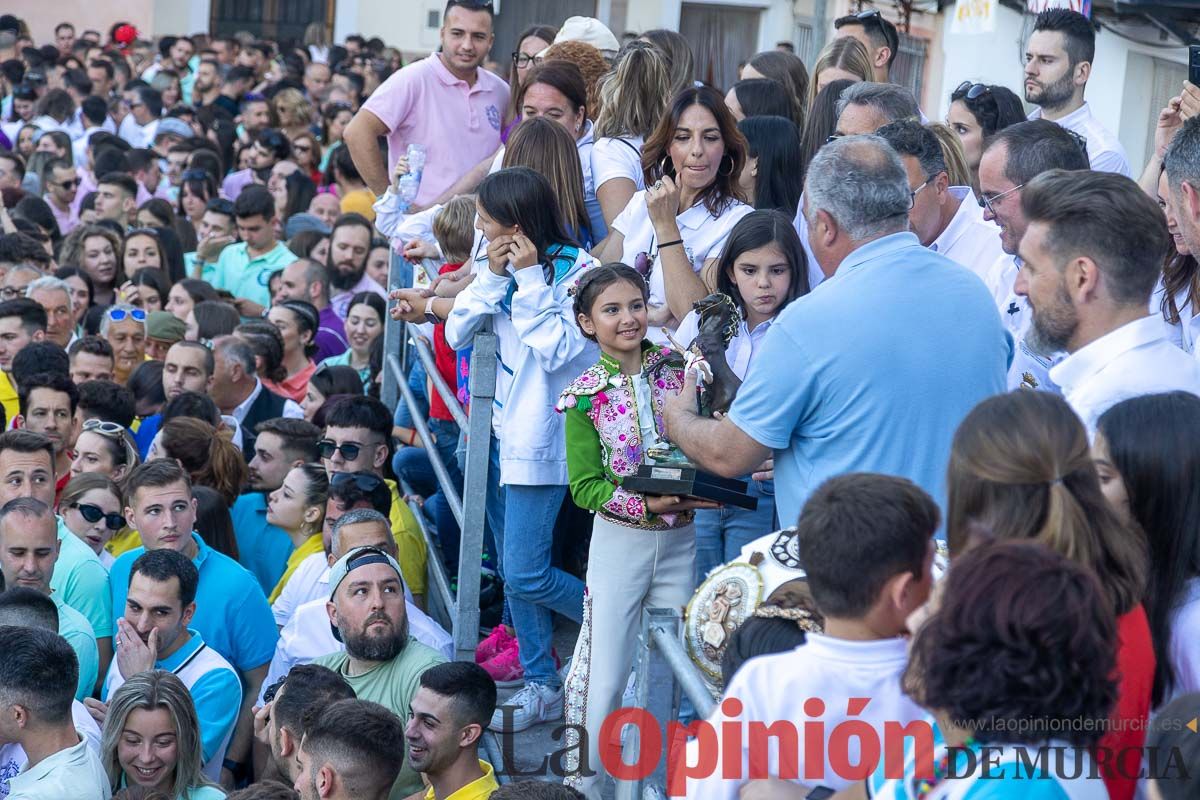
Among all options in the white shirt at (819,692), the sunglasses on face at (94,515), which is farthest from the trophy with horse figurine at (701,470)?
the sunglasses on face at (94,515)

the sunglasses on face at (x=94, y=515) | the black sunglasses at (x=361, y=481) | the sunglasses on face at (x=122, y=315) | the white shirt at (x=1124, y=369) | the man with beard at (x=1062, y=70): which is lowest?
the sunglasses on face at (x=94, y=515)

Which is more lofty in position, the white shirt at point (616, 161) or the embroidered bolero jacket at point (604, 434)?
the white shirt at point (616, 161)

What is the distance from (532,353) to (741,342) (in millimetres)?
802

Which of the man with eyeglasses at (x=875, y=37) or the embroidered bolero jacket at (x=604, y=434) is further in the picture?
the man with eyeglasses at (x=875, y=37)

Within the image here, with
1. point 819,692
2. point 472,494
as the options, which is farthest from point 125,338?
point 819,692

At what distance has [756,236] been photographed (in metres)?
4.36

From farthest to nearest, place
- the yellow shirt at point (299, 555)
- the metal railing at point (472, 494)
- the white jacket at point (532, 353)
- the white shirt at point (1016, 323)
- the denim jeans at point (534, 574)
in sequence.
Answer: the yellow shirt at point (299, 555)
the metal railing at point (472, 494)
the denim jeans at point (534, 574)
the white jacket at point (532, 353)
the white shirt at point (1016, 323)

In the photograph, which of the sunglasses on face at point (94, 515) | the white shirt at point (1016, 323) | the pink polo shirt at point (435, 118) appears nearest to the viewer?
the white shirt at point (1016, 323)

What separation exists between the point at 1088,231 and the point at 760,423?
82 centimetres

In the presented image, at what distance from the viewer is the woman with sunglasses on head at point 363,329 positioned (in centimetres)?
876

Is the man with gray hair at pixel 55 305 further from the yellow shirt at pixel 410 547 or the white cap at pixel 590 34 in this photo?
the white cap at pixel 590 34

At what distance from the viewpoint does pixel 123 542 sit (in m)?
6.44

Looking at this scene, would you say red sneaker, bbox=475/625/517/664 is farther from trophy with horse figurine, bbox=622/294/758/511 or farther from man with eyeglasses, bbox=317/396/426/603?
trophy with horse figurine, bbox=622/294/758/511

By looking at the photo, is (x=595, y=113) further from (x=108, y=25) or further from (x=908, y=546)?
(x=108, y=25)
